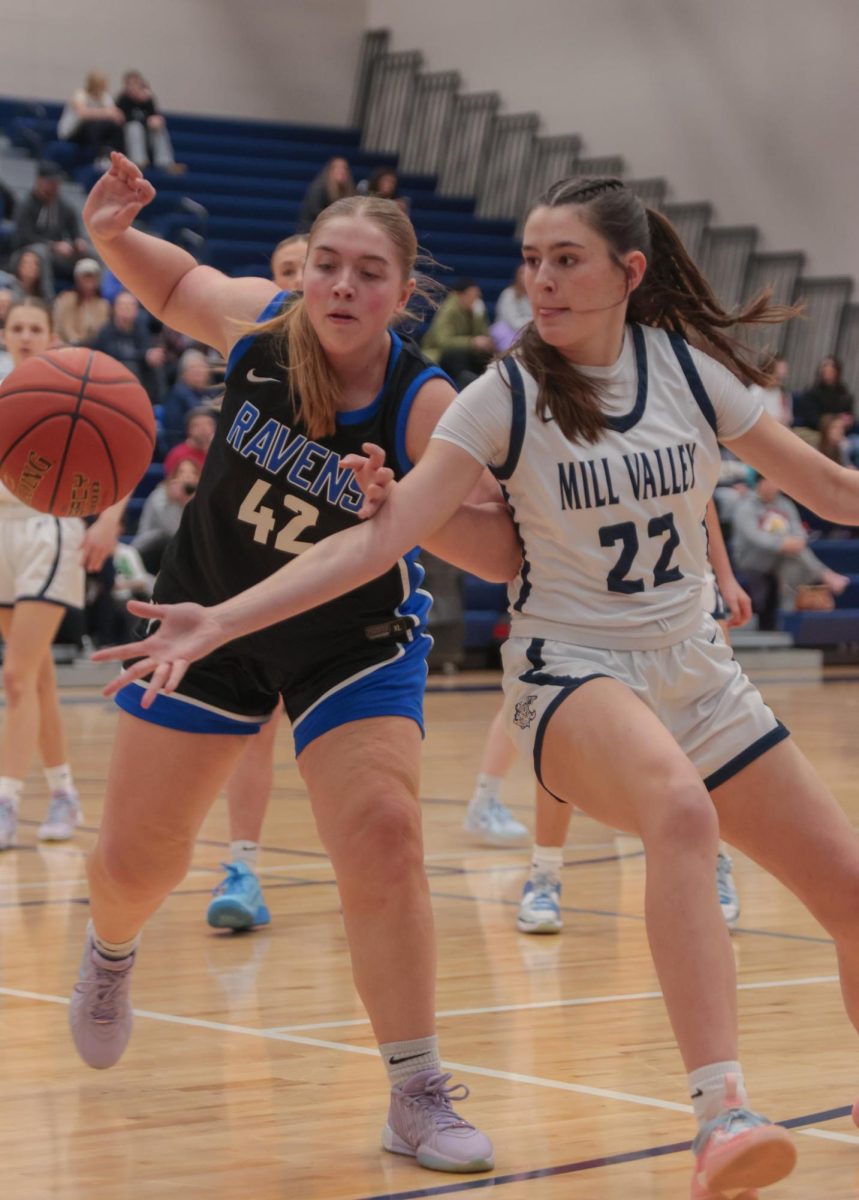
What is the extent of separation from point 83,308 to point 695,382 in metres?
10.4

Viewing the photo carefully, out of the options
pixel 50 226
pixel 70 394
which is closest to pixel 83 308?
pixel 50 226

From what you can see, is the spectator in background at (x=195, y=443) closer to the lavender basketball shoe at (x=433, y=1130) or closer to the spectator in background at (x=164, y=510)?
the spectator in background at (x=164, y=510)

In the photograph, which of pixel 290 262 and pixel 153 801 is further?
pixel 290 262

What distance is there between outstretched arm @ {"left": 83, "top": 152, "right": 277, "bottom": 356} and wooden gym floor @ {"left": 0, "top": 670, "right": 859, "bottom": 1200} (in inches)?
55.7

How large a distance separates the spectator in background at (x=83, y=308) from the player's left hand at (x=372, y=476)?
1036 cm

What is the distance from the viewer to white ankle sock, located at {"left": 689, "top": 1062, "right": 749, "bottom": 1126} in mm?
2584

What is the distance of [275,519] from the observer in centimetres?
325

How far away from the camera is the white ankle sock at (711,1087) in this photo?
8.48 ft

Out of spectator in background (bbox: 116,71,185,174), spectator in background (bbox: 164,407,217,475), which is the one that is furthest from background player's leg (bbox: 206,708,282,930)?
spectator in background (bbox: 116,71,185,174)

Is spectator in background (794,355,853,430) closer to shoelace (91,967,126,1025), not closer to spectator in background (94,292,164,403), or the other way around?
spectator in background (94,292,164,403)

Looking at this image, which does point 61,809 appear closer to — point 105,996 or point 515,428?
point 105,996

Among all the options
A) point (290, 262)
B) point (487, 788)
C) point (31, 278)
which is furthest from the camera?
point (31, 278)

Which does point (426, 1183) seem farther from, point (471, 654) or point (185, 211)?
point (185, 211)

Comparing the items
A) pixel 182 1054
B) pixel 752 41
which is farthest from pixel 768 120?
pixel 182 1054
